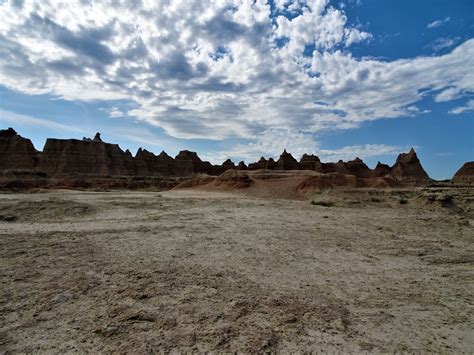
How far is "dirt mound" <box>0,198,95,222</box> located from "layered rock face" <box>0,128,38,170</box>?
59.8 meters

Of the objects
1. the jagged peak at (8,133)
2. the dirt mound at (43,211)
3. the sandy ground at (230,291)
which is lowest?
the sandy ground at (230,291)

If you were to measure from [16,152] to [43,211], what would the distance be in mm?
64183

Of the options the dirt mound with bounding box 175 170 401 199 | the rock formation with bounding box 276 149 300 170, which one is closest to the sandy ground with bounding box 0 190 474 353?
the dirt mound with bounding box 175 170 401 199

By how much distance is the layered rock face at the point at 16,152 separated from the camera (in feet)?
204

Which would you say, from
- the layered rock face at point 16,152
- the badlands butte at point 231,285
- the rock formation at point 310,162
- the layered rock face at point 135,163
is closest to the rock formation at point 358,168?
the layered rock face at point 135,163

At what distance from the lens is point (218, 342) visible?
3.15m

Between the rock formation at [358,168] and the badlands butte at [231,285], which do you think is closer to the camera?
the badlands butte at [231,285]

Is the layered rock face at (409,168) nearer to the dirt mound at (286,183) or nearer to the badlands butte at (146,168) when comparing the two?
the badlands butte at (146,168)

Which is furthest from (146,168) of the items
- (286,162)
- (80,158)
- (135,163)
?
(286,162)

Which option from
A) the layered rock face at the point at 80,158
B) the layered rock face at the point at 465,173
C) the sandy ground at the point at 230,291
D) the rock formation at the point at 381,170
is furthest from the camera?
the rock formation at the point at 381,170

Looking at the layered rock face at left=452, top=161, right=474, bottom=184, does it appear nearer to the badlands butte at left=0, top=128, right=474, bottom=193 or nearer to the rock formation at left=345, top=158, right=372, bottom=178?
the badlands butte at left=0, top=128, right=474, bottom=193

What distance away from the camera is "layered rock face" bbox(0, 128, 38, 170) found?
6231 cm

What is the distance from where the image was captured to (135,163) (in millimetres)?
82812

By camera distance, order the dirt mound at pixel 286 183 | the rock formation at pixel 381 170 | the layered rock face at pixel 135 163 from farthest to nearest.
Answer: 1. the rock formation at pixel 381 170
2. the layered rock face at pixel 135 163
3. the dirt mound at pixel 286 183
